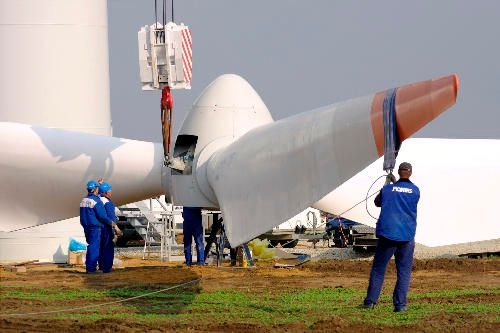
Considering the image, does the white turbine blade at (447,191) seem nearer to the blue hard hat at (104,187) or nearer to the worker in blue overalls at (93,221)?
the blue hard hat at (104,187)

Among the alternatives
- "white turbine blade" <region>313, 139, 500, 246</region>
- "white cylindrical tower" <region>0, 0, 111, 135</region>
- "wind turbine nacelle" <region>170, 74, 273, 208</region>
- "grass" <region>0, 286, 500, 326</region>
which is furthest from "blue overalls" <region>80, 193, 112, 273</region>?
"white cylindrical tower" <region>0, 0, 111, 135</region>

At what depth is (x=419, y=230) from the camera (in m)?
20.2

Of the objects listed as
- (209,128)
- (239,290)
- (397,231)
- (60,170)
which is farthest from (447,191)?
(397,231)

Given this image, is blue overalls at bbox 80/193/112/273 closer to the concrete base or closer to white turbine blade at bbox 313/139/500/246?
white turbine blade at bbox 313/139/500/246

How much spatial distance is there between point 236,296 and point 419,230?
419cm

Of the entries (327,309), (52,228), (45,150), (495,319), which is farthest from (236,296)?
(52,228)

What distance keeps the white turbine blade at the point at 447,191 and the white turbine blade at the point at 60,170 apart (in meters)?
2.88

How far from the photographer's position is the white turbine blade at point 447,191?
Answer: 67.2 ft

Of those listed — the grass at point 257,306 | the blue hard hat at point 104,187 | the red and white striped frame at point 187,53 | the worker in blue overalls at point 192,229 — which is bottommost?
the grass at point 257,306

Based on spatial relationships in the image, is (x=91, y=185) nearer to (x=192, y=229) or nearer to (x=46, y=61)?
(x=192, y=229)

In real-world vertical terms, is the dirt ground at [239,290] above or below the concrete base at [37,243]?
below

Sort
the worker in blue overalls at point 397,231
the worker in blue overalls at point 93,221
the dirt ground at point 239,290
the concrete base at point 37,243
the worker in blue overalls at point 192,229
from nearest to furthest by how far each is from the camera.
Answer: the dirt ground at point 239,290
the worker in blue overalls at point 397,231
the worker in blue overalls at point 93,221
the worker in blue overalls at point 192,229
the concrete base at point 37,243

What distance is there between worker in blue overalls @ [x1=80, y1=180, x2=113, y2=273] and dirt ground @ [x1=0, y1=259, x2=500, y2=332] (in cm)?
28

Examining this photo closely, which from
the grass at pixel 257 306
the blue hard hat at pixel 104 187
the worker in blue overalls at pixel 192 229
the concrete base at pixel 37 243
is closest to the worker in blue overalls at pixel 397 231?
the grass at pixel 257 306
